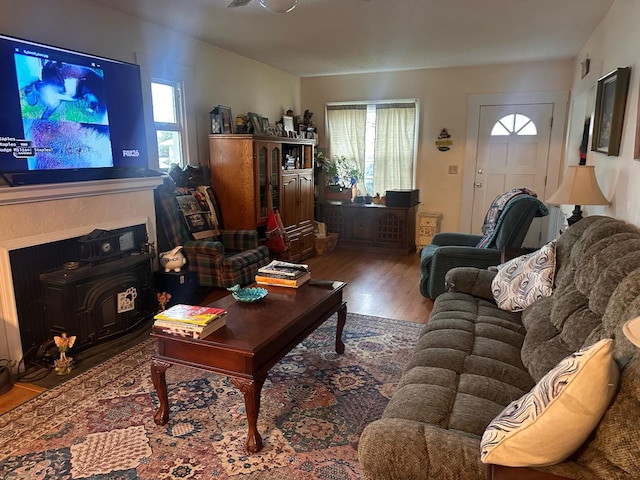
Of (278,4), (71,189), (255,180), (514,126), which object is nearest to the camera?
(278,4)

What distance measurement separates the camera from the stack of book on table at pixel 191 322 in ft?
6.41

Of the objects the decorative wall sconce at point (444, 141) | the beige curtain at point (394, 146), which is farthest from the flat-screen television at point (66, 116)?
the decorative wall sconce at point (444, 141)

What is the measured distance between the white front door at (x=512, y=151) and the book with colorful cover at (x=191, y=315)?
4.56 meters

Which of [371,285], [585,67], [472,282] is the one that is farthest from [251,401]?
[585,67]

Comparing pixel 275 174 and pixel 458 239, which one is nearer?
pixel 458 239

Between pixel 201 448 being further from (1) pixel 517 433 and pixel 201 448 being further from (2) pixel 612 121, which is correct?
(2) pixel 612 121

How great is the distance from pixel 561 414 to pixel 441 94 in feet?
17.3

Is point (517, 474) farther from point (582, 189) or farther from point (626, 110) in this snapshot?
point (626, 110)

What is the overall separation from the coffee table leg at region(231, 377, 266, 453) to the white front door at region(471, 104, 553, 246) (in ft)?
15.3

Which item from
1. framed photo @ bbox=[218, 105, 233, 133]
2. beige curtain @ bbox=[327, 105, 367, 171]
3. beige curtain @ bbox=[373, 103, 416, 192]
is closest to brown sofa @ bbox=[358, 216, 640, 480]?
framed photo @ bbox=[218, 105, 233, 133]

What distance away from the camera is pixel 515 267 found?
2588 millimetres

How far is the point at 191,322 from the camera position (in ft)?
6.44

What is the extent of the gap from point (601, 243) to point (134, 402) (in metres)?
2.37

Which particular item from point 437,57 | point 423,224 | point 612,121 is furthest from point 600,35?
point 423,224
